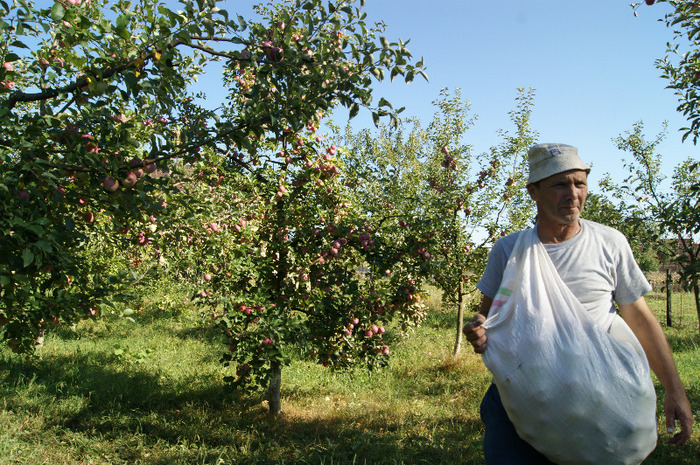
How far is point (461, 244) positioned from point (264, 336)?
3.69m

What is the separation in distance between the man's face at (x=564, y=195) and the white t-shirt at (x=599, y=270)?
11cm

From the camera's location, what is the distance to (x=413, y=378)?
713 cm

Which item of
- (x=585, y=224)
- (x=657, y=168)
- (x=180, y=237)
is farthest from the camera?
(x=657, y=168)

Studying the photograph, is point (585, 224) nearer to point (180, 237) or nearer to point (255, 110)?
point (255, 110)

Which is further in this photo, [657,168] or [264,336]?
[657,168]

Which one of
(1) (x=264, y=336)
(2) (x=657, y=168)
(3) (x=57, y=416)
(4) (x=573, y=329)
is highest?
(2) (x=657, y=168)

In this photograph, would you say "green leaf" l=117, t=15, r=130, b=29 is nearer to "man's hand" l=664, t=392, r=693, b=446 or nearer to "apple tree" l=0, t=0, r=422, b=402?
"apple tree" l=0, t=0, r=422, b=402

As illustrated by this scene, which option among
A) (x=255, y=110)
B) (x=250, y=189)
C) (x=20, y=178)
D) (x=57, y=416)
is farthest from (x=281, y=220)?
(x=57, y=416)

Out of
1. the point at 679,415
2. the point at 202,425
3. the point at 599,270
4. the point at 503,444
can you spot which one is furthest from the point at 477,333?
the point at 202,425

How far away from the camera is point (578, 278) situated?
1775 mm

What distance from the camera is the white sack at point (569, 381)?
149 cm

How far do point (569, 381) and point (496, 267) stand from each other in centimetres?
59

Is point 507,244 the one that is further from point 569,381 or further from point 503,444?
point 503,444

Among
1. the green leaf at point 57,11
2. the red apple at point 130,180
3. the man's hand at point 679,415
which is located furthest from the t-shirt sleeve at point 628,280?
the green leaf at point 57,11
